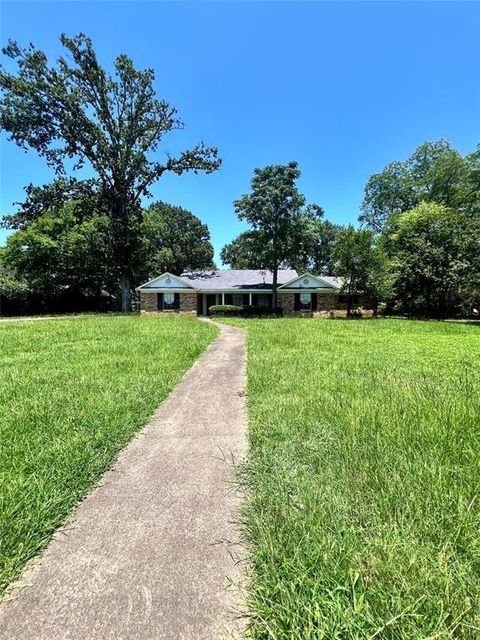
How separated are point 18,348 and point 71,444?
21.6ft

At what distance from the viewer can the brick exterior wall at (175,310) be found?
91.7 feet

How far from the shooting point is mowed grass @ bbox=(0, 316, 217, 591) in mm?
2105

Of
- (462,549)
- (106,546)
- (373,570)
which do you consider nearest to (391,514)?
(462,549)

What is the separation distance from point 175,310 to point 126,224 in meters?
7.77

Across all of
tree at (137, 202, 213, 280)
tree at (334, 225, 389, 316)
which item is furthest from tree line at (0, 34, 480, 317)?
tree at (137, 202, 213, 280)

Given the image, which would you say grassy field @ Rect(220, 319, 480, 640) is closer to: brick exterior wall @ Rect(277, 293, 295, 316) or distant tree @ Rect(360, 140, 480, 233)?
brick exterior wall @ Rect(277, 293, 295, 316)

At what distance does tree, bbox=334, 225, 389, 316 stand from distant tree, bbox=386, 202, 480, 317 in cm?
134

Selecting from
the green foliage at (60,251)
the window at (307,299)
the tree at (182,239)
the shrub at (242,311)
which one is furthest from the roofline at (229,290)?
the tree at (182,239)

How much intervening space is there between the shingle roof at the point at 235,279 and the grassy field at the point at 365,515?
24493 millimetres

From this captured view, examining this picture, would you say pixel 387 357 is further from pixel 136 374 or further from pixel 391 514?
pixel 391 514

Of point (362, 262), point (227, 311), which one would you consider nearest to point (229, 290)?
point (227, 311)

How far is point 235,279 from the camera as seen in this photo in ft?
100

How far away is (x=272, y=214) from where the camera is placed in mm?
24969

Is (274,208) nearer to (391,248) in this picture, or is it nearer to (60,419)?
(391,248)
